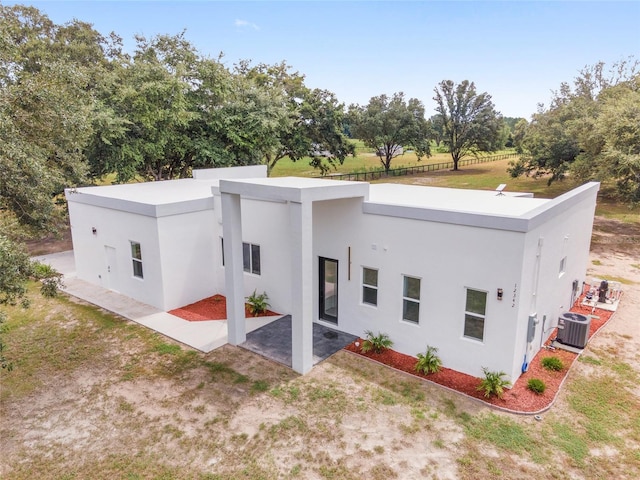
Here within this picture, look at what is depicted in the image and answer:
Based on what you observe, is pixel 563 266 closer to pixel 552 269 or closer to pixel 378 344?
pixel 552 269

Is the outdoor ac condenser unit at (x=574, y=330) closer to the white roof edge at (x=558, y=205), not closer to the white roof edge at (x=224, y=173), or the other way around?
the white roof edge at (x=558, y=205)

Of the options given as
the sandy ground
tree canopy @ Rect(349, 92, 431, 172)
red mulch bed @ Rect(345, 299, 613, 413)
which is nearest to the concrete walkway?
the sandy ground

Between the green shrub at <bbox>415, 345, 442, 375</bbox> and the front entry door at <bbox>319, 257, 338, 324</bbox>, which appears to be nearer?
the green shrub at <bbox>415, 345, 442, 375</bbox>

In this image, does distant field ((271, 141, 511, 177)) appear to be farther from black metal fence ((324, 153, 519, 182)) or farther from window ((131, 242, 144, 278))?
window ((131, 242, 144, 278))

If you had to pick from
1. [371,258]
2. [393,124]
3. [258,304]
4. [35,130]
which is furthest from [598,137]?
[35,130]

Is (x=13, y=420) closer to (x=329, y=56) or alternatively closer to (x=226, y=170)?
(x=226, y=170)
